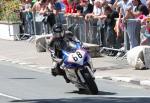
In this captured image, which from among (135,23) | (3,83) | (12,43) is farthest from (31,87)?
(12,43)

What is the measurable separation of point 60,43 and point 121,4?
6.13 m

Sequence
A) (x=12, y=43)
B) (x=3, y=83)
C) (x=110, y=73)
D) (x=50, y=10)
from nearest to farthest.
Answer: (x=3, y=83) < (x=110, y=73) < (x=50, y=10) < (x=12, y=43)

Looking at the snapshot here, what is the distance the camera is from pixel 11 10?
31.4 m

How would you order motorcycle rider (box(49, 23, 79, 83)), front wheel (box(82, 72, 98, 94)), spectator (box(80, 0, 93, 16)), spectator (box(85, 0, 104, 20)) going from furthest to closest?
1. spectator (box(80, 0, 93, 16))
2. spectator (box(85, 0, 104, 20))
3. motorcycle rider (box(49, 23, 79, 83))
4. front wheel (box(82, 72, 98, 94))

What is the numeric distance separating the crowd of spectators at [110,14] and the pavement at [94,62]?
2.73ft

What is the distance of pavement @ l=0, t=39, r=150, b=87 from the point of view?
17.2 m

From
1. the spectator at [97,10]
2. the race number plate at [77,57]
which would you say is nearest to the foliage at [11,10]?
the spectator at [97,10]

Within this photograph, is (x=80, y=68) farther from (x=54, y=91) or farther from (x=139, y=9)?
(x=139, y=9)

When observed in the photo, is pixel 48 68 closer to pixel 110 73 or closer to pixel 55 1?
pixel 110 73

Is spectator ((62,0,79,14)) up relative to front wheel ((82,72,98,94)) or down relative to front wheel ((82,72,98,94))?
up

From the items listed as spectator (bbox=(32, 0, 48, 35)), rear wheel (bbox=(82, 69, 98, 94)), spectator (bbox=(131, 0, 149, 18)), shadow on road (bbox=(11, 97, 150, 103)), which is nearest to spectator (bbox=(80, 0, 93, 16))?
spectator (bbox=(131, 0, 149, 18))

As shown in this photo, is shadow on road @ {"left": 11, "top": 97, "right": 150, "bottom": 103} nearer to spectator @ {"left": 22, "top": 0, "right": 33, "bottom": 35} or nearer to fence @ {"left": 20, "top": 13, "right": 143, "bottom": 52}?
fence @ {"left": 20, "top": 13, "right": 143, "bottom": 52}

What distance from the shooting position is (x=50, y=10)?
26312 mm

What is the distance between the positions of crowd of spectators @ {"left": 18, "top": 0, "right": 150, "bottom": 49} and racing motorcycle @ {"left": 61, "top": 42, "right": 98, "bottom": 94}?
4.64 meters
